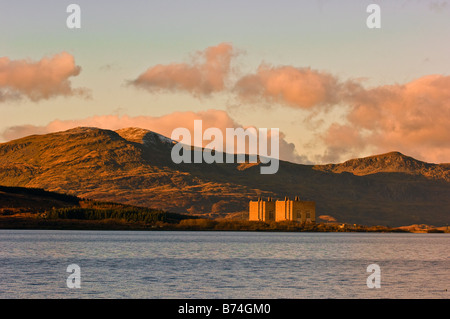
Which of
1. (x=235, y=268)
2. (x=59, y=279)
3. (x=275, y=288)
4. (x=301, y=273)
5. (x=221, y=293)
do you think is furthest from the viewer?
(x=235, y=268)

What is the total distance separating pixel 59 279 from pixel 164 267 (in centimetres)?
2311

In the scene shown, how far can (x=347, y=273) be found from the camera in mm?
93688

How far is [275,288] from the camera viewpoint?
73.4m

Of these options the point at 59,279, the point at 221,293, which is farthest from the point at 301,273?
the point at 59,279

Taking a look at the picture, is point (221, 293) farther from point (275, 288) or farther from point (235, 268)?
point (235, 268)

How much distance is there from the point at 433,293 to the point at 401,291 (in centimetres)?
331

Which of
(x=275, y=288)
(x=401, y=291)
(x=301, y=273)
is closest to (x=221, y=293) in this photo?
(x=275, y=288)

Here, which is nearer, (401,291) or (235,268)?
(401,291)
